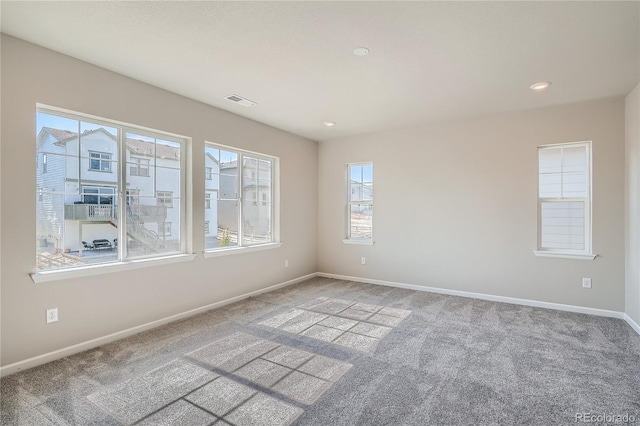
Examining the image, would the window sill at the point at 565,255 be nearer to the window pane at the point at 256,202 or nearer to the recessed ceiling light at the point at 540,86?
the recessed ceiling light at the point at 540,86

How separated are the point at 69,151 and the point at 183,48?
1478 millimetres

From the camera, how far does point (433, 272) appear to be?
16.0 ft

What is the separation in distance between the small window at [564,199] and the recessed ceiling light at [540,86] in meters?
1.04

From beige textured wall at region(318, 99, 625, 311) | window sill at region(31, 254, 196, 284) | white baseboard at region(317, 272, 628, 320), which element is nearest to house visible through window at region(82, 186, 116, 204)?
window sill at region(31, 254, 196, 284)

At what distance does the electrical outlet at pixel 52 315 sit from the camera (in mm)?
2633

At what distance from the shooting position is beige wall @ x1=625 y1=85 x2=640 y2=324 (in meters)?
3.31

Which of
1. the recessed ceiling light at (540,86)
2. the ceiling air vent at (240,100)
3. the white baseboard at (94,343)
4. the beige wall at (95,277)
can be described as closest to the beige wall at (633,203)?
the recessed ceiling light at (540,86)

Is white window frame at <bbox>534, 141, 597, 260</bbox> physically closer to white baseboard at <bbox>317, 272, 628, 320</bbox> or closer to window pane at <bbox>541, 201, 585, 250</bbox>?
window pane at <bbox>541, 201, 585, 250</bbox>

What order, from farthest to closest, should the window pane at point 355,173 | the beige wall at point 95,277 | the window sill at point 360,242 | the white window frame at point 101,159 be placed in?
the window pane at point 355,173 → the window sill at point 360,242 → the white window frame at point 101,159 → the beige wall at point 95,277

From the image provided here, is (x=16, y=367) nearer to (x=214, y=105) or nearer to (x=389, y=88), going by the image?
(x=214, y=105)

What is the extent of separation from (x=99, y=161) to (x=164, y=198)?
748 mm

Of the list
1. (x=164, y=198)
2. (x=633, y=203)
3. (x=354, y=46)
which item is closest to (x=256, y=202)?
(x=164, y=198)

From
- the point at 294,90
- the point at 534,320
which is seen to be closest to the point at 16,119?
the point at 294,90

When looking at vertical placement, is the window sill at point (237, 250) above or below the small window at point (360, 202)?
below
